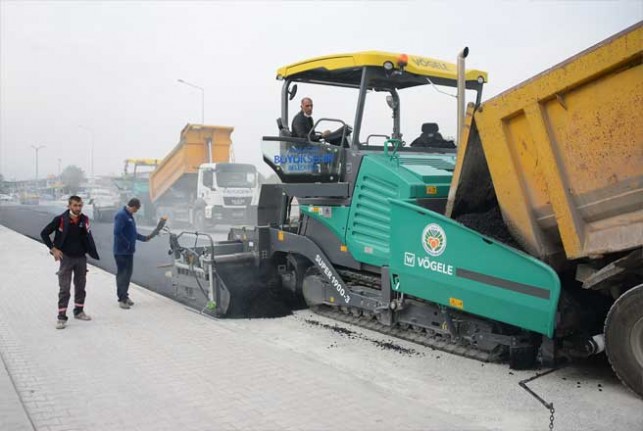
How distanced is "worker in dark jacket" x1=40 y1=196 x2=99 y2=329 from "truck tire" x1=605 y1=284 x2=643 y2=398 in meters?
5.60

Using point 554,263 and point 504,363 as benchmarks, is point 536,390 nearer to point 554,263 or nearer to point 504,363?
point 504,363

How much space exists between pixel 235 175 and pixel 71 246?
13.3 metres

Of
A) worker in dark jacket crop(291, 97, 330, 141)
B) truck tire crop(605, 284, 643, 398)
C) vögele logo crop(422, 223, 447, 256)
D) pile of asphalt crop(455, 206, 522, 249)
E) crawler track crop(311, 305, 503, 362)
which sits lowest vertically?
crawler track crop(311, 305, 503, 362)

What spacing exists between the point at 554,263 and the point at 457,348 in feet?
4.48

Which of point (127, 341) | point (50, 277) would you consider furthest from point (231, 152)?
point (127, 341)

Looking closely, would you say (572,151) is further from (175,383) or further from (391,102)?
(175,383)

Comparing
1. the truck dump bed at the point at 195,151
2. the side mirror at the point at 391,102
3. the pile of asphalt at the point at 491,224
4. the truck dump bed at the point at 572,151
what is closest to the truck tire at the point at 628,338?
the truck dump bed at the point at 572,151

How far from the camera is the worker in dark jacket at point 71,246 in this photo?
700 centimetres

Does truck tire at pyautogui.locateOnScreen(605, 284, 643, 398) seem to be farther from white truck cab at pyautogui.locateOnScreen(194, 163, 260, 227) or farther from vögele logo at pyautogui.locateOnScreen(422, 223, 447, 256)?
white truck cab at pyautogui.locateOnScreen(194, 163, 260, 227)

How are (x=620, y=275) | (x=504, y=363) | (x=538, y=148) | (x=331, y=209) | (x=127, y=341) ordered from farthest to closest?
(x=331, y=209)
(x=127, y=341)
(x=504, y=363)
(x=538, y=148)
(x=620, y=275)

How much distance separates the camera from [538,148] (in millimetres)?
4523

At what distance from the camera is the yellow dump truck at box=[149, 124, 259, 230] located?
1983 centimetres

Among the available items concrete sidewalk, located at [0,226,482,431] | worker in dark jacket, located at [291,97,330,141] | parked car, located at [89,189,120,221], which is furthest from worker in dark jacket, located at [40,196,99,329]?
parked car, located at [89,189,120,221]

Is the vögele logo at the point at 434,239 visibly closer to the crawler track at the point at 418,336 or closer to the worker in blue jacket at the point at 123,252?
the crawler track at the point at 418,336
